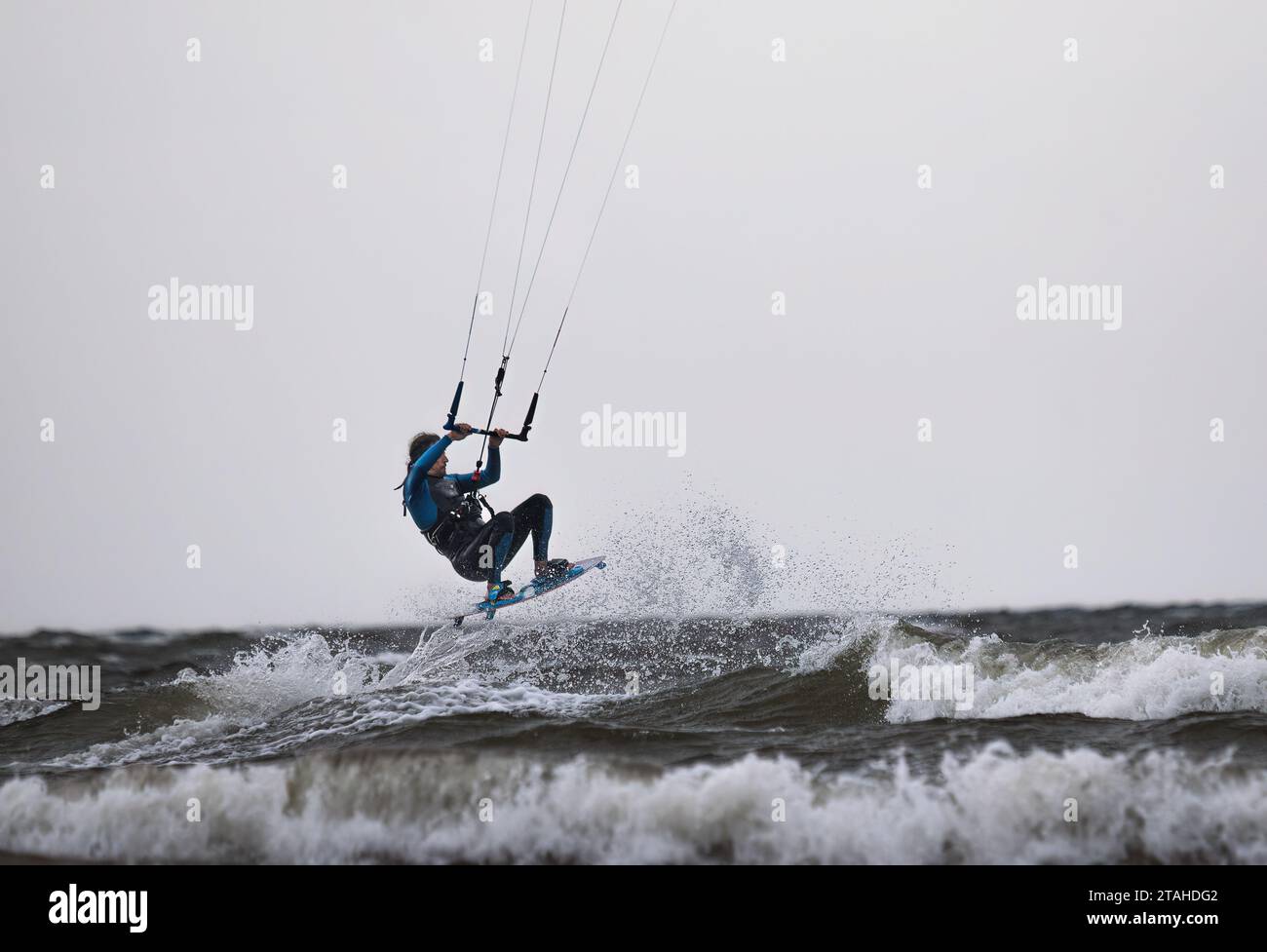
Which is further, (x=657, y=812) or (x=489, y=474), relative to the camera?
(x=489, y=474)

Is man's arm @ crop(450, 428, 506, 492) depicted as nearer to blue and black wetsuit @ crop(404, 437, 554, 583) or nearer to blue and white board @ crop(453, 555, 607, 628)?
blue and black wetsuit @ crop(404, 437, 554, 583)

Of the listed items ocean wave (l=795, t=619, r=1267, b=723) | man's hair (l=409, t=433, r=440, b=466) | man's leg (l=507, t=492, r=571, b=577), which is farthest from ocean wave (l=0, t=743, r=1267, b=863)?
man's hair (l=409, t=433, r=440, b=466)

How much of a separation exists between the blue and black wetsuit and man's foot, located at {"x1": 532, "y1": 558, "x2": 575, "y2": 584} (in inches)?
13.2

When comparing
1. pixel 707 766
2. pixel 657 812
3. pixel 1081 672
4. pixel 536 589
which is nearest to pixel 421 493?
pixel 536 589

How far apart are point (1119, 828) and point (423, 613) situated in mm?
9488

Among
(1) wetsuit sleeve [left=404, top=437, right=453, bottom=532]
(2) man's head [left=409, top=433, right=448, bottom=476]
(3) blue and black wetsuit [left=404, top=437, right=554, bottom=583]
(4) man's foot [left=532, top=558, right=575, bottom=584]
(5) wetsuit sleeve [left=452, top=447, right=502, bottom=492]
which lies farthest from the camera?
(4) man's foot [left=532, top=558, right=575, bottom=584]

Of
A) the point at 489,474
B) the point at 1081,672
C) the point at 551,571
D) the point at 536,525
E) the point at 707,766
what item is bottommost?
the point at 707,766

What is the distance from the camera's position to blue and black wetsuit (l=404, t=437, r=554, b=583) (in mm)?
10234

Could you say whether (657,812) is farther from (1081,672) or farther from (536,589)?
(1081,672)

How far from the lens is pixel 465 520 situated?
408 inches

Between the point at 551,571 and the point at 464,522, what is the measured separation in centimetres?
102
